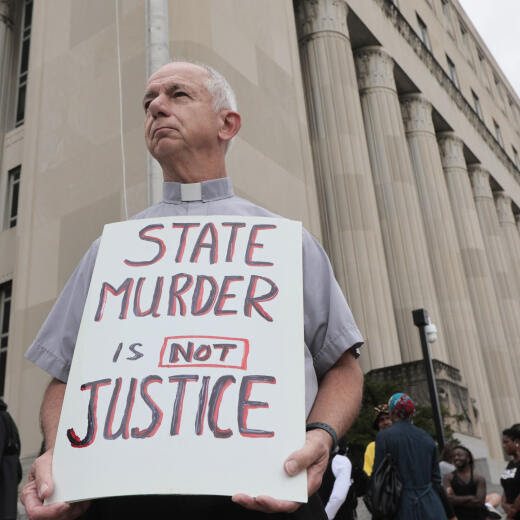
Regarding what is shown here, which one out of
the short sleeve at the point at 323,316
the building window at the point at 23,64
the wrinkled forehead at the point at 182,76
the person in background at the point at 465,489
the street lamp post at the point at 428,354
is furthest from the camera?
the building window at the point at 23,64

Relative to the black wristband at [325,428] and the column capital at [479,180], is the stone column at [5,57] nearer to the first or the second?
the black wristband at [325,428]

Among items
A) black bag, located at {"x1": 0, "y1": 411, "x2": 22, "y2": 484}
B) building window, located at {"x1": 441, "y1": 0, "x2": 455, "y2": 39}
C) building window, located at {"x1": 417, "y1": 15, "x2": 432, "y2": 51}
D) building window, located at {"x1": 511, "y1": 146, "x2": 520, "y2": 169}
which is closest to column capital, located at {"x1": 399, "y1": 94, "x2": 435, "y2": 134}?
building window, located at {"x1": 417, "y1": 15, "x2": 432, "y2": 51}

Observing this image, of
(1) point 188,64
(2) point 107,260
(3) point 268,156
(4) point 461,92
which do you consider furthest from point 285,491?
(4) point 461,92

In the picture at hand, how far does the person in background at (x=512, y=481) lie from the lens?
269 inches

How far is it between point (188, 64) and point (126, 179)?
10339mm

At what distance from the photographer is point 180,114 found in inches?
97.3

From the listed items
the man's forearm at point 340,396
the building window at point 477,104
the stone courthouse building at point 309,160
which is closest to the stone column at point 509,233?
the stone courthouse building at point 309,160

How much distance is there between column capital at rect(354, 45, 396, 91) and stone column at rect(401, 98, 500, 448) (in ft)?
10.9

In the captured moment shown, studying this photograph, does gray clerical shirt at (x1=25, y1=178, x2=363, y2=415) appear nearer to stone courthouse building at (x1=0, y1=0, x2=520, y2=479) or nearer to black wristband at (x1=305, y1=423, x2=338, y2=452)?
black wristband at (x1=305, y1=423, x2=338, y2=452)

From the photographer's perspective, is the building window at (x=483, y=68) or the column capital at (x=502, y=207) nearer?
the column capital at (x=502, y=207)

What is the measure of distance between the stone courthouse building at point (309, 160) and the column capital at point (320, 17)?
2.5 inches

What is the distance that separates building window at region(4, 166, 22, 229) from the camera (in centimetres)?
1689

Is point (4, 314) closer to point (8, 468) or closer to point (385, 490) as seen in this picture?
point (8, 468)

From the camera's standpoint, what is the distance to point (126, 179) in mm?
12695
